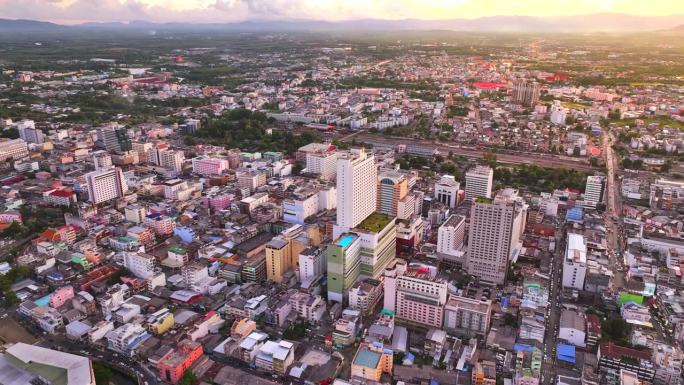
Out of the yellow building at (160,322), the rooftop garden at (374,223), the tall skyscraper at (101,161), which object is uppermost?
the rooftop garden at (374,223)

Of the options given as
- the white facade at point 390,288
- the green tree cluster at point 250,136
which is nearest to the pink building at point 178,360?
the white facade at point 390,288

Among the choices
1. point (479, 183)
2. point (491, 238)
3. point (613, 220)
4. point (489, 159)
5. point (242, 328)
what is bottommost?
point (613, 220)

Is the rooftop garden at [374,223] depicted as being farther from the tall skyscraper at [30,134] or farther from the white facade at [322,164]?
the tall skyscraper at [30,134]

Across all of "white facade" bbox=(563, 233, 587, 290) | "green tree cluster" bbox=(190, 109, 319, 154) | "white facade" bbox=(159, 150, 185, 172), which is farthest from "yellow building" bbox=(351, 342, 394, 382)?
"green tree cluster" bbox=(190, 109, 319, 154)

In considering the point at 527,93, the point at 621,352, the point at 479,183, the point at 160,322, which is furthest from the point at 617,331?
the point at 527,93

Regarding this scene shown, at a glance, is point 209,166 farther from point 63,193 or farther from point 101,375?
point 101,375

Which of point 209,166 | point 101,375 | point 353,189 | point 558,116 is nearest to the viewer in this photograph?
point 101,375
